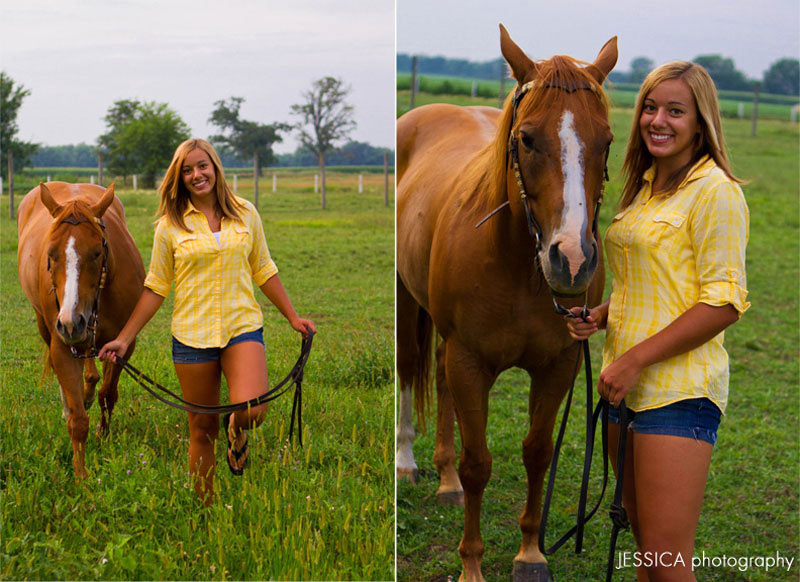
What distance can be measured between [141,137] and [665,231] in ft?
8.81

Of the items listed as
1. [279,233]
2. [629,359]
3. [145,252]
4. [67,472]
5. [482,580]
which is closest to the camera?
[629,359]

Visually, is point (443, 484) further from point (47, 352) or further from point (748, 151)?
point (748, 151)

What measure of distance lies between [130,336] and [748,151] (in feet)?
52.4

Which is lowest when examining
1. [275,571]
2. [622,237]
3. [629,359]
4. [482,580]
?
[482,580]

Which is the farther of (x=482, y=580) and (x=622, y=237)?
(x=482, y=580)

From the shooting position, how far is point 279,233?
15.3ft

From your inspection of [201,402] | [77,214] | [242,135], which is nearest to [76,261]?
[77,214]

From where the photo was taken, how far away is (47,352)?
3.17m

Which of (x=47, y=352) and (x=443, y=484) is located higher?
(x=47, y=352)

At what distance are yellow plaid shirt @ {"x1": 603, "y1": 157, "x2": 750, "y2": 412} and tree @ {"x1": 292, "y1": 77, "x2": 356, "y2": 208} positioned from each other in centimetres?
177

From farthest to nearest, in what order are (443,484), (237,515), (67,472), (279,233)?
(279,233) < (443,484) < (67,472) < (237,515)

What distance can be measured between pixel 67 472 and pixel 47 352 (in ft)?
2.11

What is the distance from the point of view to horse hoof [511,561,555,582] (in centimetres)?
319

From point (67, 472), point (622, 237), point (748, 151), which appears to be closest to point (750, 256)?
point (748, 151)
